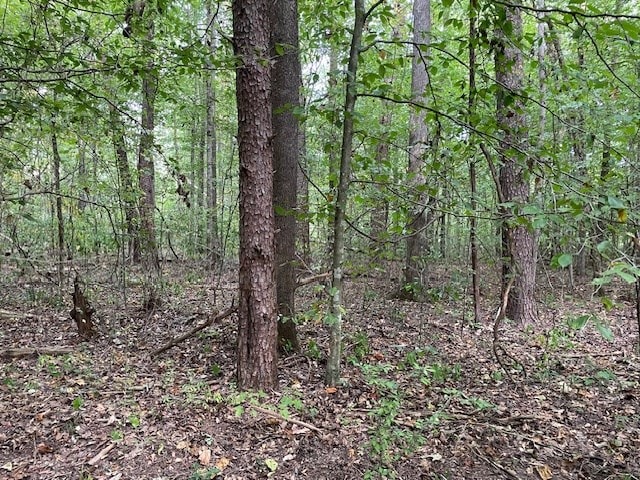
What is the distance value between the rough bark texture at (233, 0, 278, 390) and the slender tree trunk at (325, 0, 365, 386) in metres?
0.56

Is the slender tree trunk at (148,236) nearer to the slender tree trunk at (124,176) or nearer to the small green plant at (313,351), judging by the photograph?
the slender tree trunk at (124,176)

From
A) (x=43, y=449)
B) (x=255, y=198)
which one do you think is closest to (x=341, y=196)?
(x=255, y=198)

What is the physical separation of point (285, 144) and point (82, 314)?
3221mm

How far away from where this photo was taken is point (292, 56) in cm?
444

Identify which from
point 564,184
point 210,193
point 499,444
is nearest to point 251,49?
point 564,184

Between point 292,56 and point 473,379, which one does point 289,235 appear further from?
point 473,379

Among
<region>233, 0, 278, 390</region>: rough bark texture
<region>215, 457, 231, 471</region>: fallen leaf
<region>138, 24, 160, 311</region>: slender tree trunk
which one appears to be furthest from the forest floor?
<region>138, 24, 160, 311</region>: slender tree trunk

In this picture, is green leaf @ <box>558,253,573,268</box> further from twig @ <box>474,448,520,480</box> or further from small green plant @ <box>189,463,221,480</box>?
small green plant @ <box>189,463,221,480</box>

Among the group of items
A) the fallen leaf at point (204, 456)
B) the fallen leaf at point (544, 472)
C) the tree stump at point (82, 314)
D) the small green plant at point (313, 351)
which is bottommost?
the fallen leaf at point (544, 472)

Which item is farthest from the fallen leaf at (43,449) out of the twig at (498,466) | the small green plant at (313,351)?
the twig at (498,466)

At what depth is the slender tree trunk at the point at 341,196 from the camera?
3549 millimetres

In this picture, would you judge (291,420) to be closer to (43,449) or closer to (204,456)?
(204,456)

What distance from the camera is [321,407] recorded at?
367 centimetres

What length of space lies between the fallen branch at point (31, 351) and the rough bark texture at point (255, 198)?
2.31m
